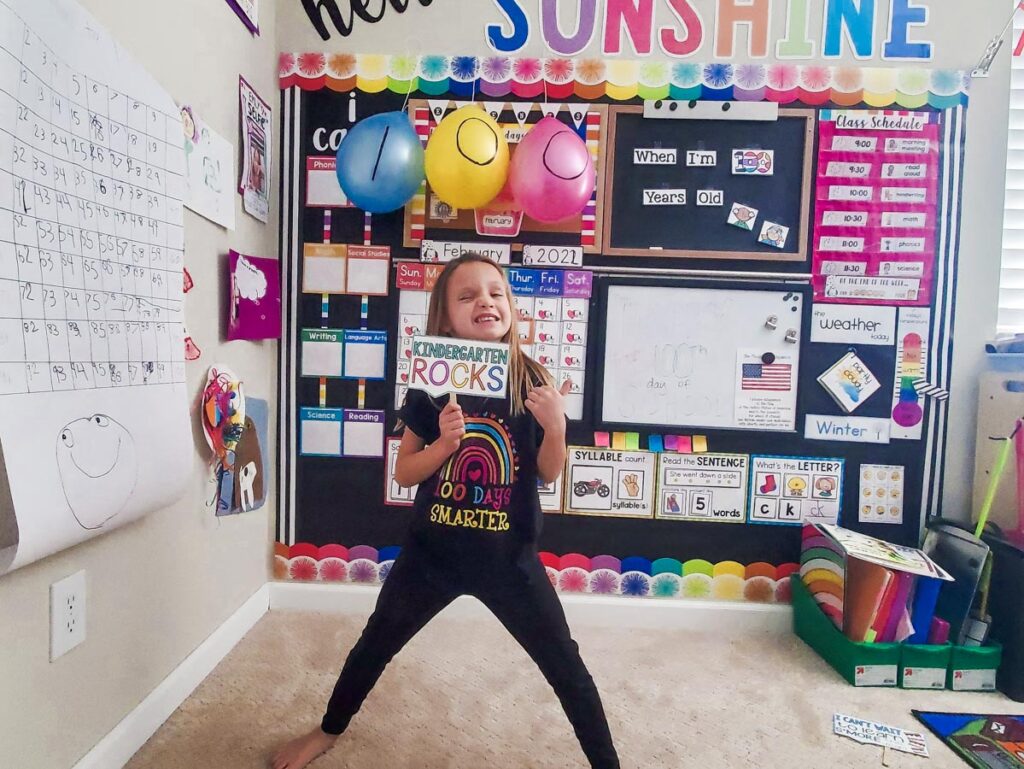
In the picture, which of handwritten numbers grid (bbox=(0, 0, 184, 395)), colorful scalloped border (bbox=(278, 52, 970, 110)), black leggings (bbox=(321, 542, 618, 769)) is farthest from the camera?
colorful scalloped border (bbox=(278, 52, 970, 110))

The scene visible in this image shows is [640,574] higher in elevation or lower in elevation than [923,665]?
higher

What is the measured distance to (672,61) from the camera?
1.92 m

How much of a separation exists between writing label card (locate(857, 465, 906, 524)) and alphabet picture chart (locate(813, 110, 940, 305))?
1.80 ft

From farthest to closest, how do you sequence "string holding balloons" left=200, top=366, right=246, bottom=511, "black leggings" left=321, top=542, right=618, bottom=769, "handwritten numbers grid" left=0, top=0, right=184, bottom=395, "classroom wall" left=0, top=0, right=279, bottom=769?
"string holding balloons" left=200, top=366, right=246, bottom=511, "black leggings" left=321, top=542, right=618, bottom=769, "classroom wall" left=0, top=0, right=279, bottom=769, "handwritten numbers grid" left=0, top=0, right=184, bottom=395

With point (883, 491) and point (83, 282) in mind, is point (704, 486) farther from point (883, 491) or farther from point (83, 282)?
point (83, 282)

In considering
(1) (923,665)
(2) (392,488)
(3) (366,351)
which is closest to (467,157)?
(3) (366,351)

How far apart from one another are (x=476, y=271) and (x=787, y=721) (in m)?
1.35

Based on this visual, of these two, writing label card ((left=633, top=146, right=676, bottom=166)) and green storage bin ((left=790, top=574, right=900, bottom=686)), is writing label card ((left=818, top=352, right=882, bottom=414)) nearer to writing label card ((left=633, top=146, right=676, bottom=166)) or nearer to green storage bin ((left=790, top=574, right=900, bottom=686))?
green storage bin ((left=790, top=574, right=900, bottom=686))

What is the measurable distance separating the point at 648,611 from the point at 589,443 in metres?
0.59

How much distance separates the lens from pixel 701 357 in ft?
6.39

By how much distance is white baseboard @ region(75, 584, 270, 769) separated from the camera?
1.23 meters

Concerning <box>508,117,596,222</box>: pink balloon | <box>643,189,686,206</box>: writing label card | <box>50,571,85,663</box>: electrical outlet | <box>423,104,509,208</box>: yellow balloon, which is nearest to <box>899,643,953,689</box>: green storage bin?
<box>643,189,686,206</box>: writing label card

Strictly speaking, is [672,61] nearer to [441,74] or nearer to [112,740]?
[441,74]

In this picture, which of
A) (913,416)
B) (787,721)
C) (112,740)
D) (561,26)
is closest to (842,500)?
(913,416)
